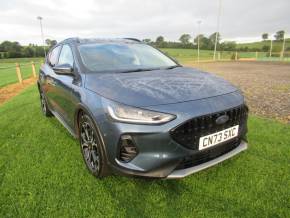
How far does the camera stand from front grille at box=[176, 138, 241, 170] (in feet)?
7.33

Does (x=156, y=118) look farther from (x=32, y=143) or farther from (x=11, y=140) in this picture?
(x=11, y=140)

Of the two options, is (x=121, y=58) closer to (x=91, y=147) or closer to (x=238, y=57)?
(x=91, y=147)

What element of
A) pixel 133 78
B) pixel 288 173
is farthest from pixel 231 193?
pixel 133 78

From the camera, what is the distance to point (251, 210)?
7.37 ft

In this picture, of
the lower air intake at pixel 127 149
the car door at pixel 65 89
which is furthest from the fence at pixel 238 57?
the lower air intake at pixel 127 149

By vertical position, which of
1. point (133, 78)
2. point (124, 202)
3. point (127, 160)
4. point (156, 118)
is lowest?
point (124, 202)

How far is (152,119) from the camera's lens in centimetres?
212

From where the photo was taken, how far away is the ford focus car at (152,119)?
7.00 feet

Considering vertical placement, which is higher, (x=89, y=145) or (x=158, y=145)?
(x=158, y=145)

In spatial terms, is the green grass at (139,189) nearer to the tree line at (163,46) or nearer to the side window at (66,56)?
the side window at (66,56)

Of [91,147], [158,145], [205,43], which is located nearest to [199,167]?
[158,145]

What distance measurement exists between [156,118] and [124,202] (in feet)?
3.01

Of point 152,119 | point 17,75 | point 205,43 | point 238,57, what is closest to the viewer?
point 152,119

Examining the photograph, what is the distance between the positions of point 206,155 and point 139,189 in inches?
31.4
